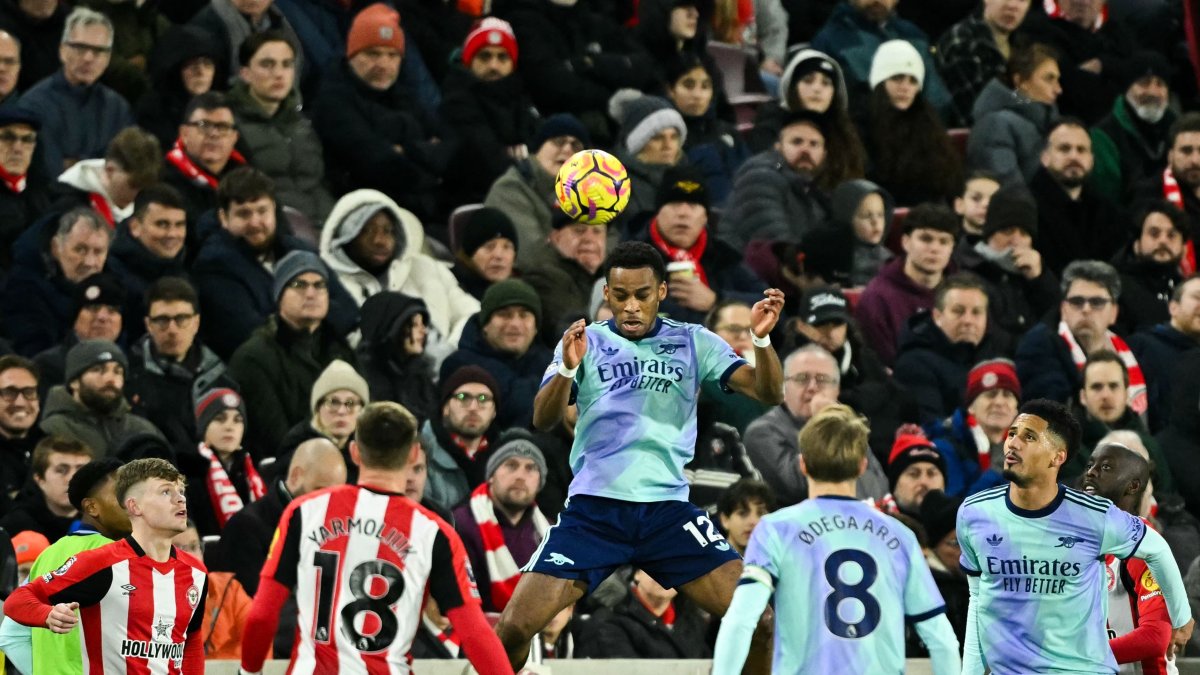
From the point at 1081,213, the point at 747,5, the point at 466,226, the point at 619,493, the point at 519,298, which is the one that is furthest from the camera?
the point at 747,5

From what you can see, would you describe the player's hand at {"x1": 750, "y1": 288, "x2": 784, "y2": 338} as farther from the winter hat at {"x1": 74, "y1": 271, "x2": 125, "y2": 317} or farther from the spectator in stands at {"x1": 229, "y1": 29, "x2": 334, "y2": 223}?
the spectator in stands at {"x1": 229, "y1": 29, "x2": 334, "y2": 223}

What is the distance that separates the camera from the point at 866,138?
17.3 m

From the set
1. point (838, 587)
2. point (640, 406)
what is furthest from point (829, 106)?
point (838, 587)

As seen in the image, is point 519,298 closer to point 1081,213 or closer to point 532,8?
point 532,8

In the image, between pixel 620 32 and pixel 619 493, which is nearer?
pixel 619 493

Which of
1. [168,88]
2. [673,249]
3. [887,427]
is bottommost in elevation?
[887,427]

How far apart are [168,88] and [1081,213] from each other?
662 cm

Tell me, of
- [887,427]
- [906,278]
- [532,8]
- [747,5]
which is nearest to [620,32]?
[532,8]

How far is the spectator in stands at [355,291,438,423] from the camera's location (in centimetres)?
1369

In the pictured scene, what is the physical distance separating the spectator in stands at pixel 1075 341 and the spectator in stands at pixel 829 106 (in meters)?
1.98

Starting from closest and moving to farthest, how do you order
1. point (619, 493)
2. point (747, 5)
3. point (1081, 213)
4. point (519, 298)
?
→ 1. point (619, 493)
2. point (519, 298)
3. point (1081, 213)
4. point (747, 5)

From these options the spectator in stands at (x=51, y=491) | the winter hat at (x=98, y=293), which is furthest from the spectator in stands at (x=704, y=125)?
the spectator in stands at (x=51, y=491)

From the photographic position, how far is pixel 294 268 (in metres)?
13.6

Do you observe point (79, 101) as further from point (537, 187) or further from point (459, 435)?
point (459, 435)
